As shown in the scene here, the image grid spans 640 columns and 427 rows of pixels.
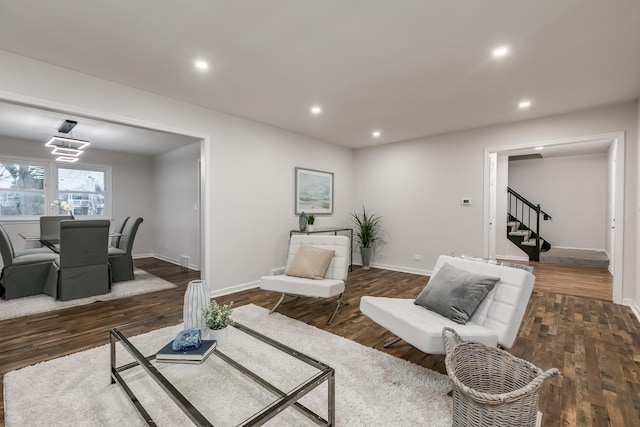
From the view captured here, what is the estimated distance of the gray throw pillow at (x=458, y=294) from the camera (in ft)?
6.89

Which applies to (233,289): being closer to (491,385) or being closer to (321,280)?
(321,280)

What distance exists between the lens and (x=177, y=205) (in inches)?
249

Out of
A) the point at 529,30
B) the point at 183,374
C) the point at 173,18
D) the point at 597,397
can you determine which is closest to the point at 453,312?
the point at 597,397

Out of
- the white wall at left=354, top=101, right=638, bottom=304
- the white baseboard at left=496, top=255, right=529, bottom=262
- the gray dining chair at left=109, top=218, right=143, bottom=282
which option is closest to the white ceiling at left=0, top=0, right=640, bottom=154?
the white wall at left=354, top=101, right=638, bottom=304

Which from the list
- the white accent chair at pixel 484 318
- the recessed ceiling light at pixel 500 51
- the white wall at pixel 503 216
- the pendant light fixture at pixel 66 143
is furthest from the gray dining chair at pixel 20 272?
the white wall at pixel 503 216

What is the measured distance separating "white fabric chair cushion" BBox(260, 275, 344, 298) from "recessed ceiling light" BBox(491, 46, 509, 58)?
2552 millimetres

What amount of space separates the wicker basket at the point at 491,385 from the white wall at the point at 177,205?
16.4ft

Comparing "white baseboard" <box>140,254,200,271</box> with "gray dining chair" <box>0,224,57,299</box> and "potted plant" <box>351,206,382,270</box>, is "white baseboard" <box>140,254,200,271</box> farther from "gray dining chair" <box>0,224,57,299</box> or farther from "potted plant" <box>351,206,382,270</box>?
"potted plant" <box>351,206,382,270</box>

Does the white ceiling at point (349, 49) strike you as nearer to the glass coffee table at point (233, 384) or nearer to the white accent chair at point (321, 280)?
the white accent chair at point (321, 280)

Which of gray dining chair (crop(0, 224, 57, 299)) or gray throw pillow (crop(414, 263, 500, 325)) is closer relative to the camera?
gray throw pillow (crop(414, 263, 500, 325))

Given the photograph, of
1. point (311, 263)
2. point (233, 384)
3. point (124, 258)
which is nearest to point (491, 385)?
point (233, 384)

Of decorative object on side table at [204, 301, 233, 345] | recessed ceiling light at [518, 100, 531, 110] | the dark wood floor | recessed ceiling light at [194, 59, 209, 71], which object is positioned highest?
recessed ceiling light at [194, 59, 209, 71]

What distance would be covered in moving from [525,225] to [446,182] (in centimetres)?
383

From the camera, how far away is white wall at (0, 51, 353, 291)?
109 inches
